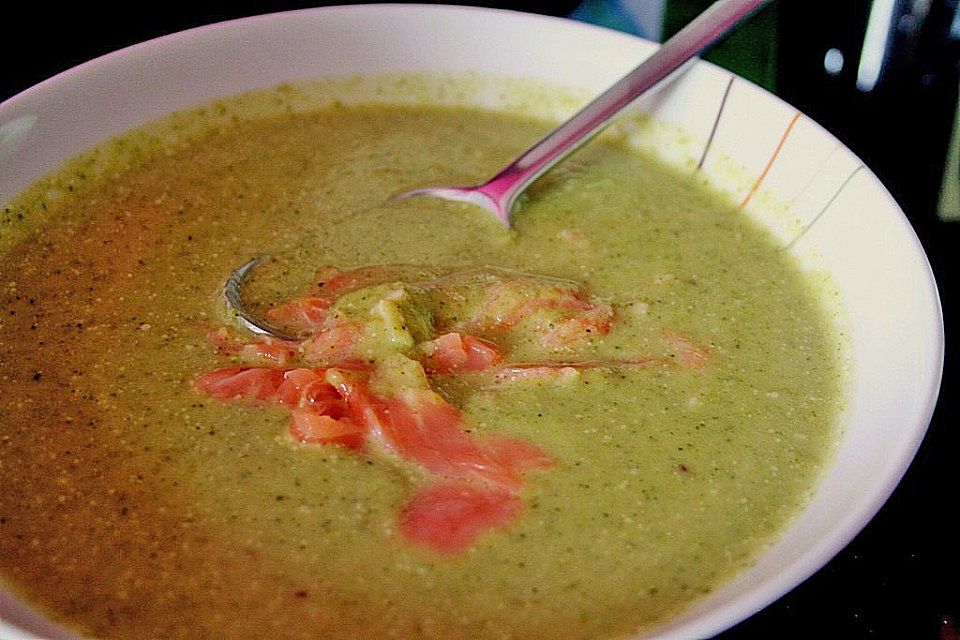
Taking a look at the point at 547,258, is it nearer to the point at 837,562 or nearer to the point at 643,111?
the point at 643,111

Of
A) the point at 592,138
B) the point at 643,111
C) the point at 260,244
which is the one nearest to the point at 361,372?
the point at 260,244

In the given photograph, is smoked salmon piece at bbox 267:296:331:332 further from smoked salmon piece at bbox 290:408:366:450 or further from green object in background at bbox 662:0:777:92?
green object in background at bbox 662:0:777:92

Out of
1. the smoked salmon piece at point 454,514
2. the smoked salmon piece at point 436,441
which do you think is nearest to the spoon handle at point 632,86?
the smoked salmon piece at point 436,441

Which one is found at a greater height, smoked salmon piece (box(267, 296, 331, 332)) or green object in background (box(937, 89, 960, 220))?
smoked salmon piece (box(267, 296, 331, 332))

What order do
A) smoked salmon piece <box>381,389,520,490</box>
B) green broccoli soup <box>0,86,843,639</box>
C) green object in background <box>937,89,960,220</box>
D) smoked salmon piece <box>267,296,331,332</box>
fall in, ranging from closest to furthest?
green broccoli soup <box>0,86,843,639</box>, smoked salmon piece <box>381,389,520,490</box>, smoked salmon piece <box>267,296,331,332</box>, green object in background <box>937,89,960,220</box>

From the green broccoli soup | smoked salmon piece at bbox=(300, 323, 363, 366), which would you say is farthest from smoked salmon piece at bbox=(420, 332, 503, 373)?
smoked salmon piece at bbox=(300, 323, 363, 366)

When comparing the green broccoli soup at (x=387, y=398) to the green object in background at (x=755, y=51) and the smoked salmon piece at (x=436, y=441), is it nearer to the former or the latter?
the smoked salmon piece at (x=436, y=441)

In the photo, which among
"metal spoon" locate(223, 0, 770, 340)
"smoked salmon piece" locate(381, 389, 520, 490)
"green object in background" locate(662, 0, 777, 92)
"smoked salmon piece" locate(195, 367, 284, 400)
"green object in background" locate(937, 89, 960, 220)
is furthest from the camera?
"green object in background" locate(662, 0, 777, 92)

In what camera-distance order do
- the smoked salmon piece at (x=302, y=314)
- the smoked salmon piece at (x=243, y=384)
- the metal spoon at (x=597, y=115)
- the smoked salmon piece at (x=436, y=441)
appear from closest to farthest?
the smoked salmon piece at (x=436, y=441), the smoked salmon piece at (x=243, y=384), the smoked salmon piece at (x=302, y=314), the metal spoon at (x=597, y=115)
